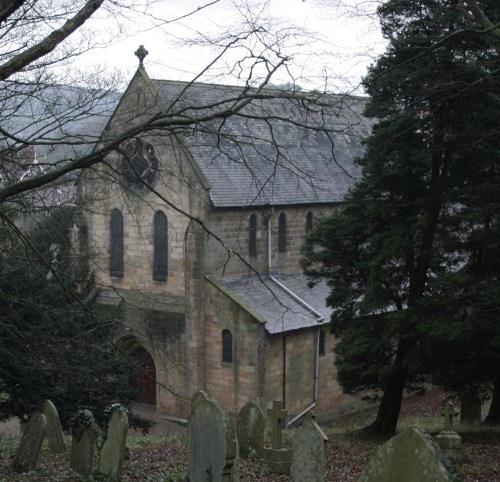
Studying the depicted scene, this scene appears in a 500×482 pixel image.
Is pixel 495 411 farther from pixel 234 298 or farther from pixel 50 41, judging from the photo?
pixel 50 41

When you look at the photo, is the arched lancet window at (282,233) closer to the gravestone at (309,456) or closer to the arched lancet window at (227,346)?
the arched lancet window at (227,346)

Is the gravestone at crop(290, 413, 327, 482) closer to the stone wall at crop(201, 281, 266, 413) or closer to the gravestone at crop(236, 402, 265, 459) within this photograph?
the gravestone at crop(236, 402, 265, 459)

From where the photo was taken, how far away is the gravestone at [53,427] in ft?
47.9

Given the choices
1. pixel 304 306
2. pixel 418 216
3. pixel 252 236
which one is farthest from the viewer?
pixel 252 236

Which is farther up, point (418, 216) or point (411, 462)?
point (418, 216)

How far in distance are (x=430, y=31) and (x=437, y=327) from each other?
18.7 ft

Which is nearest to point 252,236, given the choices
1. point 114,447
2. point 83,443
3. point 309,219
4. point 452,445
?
point 309,219

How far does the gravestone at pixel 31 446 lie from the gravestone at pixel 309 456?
181 inches

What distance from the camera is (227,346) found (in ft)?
95.5

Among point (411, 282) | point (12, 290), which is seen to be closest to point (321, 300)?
point (411, 282)

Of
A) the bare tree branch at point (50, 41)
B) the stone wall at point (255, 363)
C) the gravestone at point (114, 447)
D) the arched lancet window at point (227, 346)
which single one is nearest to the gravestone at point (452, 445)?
the gravestone at point (114, 447)

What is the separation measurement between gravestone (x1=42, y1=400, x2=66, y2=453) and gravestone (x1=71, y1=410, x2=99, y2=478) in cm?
224

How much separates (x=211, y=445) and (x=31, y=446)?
485cm

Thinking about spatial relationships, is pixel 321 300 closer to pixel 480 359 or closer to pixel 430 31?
pixel 480 359
